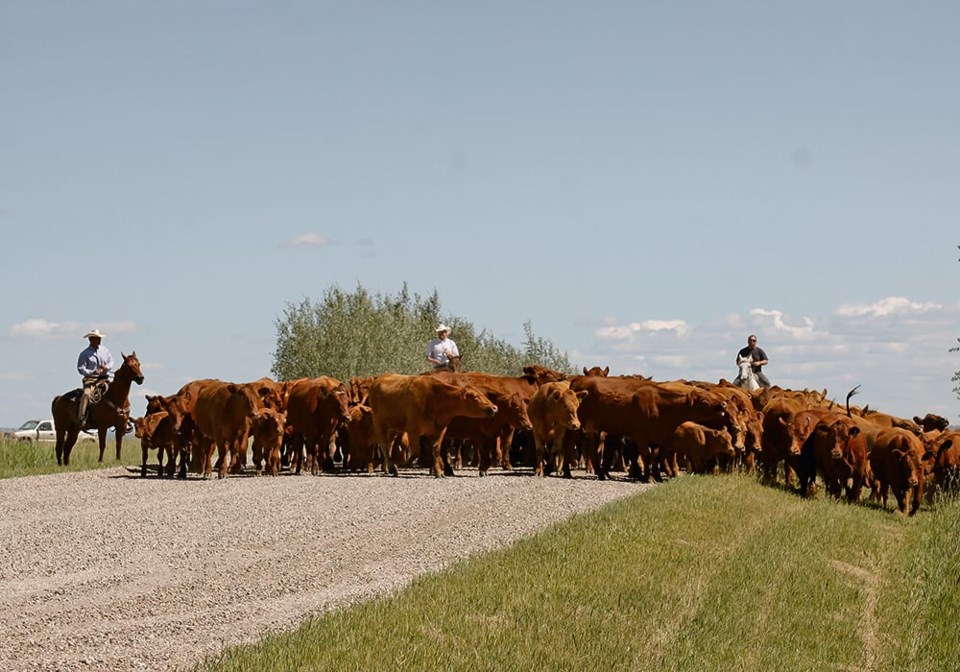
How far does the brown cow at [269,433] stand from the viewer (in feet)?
82.2

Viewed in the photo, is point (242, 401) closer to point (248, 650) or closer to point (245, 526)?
point (245, 526)

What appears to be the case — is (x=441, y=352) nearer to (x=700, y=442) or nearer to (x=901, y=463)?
(x=700, y=442)

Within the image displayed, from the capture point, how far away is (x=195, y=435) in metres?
26.3

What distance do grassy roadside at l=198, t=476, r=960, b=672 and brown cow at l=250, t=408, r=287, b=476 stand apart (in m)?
8.06

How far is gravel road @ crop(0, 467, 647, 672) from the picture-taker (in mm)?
10664

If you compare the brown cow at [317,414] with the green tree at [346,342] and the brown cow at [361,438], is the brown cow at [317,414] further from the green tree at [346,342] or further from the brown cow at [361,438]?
the green tree at [346,342]

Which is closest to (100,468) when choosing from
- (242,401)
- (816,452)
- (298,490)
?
(242,401)

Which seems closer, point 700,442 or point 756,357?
point 700,442

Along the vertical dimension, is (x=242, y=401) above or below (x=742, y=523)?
above

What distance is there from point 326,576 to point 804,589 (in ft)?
16.5

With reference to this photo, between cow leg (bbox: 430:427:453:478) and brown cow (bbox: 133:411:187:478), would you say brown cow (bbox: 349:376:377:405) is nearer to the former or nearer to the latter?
cow leg (bbox: 430:427:453:478)

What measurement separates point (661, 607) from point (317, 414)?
1531 cm

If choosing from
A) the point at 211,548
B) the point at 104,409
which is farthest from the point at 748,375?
the point at 211,548

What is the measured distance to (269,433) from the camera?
2578 cm
